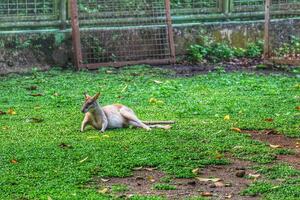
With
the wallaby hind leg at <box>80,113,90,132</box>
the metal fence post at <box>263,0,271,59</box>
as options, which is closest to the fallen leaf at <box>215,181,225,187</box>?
the wallaby hind leg at <box>80,113,90,132</box>

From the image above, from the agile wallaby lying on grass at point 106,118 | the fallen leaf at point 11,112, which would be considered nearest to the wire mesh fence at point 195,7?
the fallen leaf at point 11,112

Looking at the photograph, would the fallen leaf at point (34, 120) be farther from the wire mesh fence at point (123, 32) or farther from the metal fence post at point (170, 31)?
the metal fence post at point (170, 31)

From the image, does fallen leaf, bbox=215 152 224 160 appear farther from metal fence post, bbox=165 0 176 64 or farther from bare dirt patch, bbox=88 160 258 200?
metal fence post, bbox=165 0 176 64

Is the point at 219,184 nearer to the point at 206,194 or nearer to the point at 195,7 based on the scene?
the point at 206,194

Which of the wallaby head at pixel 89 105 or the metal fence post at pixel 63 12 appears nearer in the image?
the wallaby head at pixel 89 105

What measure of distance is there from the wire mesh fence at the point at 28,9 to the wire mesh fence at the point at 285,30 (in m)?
4.26

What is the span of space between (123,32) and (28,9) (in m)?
1.79

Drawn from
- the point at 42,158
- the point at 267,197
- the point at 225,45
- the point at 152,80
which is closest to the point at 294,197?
the point at 267,197

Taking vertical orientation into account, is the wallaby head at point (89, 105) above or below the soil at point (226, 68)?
above

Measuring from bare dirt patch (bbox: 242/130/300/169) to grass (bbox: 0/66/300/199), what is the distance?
136mm

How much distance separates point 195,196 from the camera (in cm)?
618

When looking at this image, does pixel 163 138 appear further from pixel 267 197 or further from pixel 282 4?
pixel 282 4

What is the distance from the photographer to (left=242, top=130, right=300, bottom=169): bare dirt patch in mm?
7512

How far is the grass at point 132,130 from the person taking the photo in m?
6.86
